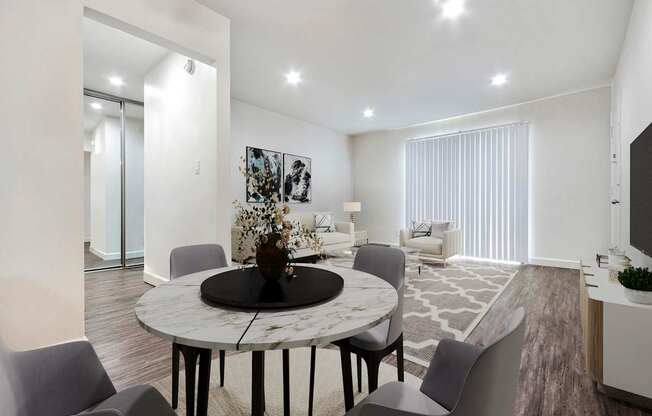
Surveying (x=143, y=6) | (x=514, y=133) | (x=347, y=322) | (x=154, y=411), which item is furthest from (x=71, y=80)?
(x=514, y=133)

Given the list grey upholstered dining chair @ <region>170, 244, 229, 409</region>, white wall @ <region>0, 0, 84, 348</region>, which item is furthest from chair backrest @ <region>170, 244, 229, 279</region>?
white wall @ <region>0, 0, 84, 348</region>

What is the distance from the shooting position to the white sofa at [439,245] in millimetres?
4938

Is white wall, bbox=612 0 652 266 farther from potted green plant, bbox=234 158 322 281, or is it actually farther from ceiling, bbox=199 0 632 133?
potted green plant, bbox=234 158 322 281

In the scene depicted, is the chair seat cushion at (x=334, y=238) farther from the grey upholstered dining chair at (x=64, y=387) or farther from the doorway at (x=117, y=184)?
the grey upholstered dining chair at (x=64, y=387)

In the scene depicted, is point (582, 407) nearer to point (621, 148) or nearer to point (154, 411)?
point (154, 411)

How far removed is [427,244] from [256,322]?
4631 millimetres

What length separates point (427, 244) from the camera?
199 inches

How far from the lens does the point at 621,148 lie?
11.0ft

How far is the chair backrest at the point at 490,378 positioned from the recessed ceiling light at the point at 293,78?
417cm

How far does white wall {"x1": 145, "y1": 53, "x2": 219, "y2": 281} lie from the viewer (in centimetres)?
282

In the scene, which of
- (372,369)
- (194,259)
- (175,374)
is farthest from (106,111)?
(372,369)

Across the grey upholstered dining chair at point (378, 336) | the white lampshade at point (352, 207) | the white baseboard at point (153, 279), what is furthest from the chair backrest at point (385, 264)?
the white lampshade at point (352, 207)

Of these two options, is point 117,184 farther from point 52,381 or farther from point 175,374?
point 52,381

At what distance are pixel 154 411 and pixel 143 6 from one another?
269cm
